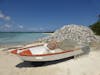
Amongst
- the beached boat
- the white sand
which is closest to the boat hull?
the beached boat

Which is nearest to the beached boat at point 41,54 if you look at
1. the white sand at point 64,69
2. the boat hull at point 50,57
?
the boat hull at point 50,57

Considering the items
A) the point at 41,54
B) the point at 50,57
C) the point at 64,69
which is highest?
the point at 41,54

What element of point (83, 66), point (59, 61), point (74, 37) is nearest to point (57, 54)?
point (59, 61)

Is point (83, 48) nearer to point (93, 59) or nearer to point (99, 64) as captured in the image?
point (93, 59)

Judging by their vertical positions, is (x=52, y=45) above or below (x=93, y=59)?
above

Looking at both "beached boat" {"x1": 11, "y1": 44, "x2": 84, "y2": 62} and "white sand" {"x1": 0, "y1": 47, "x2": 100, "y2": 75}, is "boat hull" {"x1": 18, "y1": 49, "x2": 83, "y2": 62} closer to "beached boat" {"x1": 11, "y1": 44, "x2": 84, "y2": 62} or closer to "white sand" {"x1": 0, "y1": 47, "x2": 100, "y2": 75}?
"beached boat" {"x1": 11, "y1": 44, "x2": 84, "y2": 62}

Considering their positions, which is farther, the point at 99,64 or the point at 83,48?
the point at 83,48

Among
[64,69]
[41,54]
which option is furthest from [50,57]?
[64,69]

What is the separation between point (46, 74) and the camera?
8.17 metres

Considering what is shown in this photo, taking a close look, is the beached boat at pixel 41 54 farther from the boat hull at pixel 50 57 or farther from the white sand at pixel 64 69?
the white sand at pixel 64 69

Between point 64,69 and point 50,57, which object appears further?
point 50,57

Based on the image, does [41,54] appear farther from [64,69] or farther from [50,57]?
[64,69]

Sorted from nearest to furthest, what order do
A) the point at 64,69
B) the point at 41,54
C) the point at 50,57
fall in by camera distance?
1. the point at 64,69
2. the point at 41,54
3. the point at 50,57

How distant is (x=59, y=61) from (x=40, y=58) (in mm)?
1944
